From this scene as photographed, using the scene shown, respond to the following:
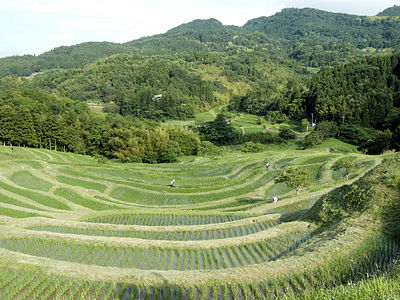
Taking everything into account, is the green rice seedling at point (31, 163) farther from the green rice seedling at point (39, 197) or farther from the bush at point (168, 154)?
the bush at point (168, 154)

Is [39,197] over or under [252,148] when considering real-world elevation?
over

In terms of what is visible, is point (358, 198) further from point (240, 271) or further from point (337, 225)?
point (240, 271)

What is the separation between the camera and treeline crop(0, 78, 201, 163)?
255ft

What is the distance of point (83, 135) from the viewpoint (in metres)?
87.4

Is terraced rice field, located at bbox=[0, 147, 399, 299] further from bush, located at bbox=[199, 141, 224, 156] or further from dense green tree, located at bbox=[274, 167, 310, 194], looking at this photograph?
bush, located at bbox=[199, 141, 224, 156]

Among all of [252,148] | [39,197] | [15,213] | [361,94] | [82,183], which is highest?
[361,94]

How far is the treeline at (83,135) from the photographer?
77.7m

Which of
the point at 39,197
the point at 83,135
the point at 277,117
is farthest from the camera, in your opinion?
the point at 277,117

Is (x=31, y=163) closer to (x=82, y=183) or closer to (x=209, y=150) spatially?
(x=82, y=183)

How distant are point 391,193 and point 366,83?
117151 millimetres

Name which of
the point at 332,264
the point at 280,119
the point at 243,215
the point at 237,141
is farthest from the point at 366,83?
the point at 332,264

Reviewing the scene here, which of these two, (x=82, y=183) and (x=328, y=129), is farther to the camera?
(x=328, y=129)

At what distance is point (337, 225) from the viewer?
13297 mm

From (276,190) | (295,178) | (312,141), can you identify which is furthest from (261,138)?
(295,178)
